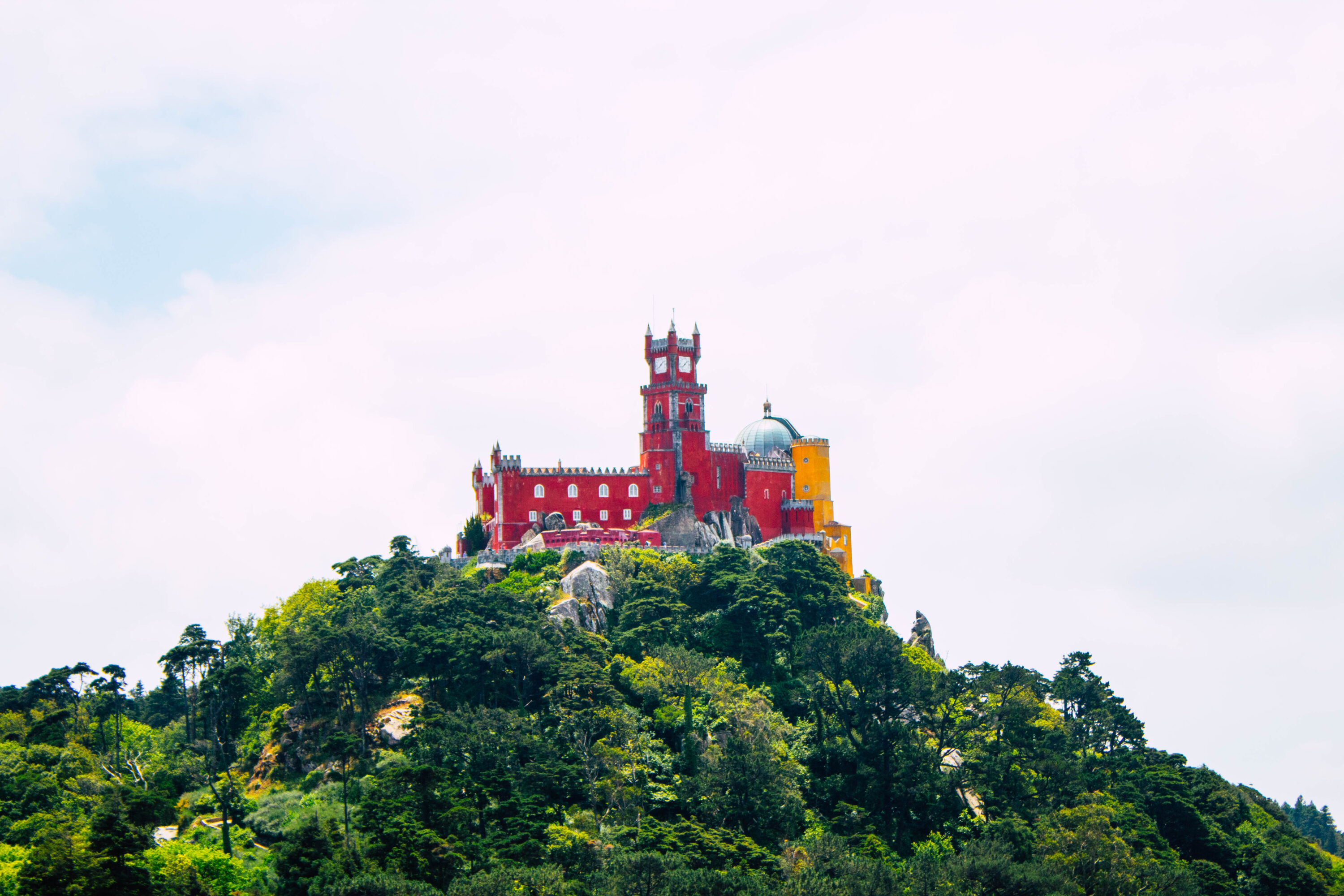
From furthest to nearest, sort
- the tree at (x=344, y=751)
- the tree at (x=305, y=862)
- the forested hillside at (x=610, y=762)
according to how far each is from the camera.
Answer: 1. the tree at (x=344, y=751)
2. the forested hillside at (x=610, y=762)
3. the tree at (x=305, y=862)

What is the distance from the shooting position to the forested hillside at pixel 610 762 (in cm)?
6556

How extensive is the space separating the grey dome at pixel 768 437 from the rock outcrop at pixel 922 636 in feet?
55.7

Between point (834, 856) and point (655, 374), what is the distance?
48.9m

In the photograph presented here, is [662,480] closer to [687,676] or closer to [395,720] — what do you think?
[687,676]

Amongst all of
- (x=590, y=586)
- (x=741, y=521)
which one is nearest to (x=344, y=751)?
(x=590, y=586)

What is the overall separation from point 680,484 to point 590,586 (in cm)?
1613

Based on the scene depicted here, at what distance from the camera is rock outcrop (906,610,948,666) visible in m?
108

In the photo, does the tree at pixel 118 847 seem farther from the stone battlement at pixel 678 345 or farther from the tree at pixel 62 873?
the stone battlement at pixel 678 345

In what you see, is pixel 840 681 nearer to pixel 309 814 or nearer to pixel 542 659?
pixel 542 659

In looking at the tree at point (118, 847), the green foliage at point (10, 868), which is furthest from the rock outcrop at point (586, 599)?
the green foliage at point (10, 868)

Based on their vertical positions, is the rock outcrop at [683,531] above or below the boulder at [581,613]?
above

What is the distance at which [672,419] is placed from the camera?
108m

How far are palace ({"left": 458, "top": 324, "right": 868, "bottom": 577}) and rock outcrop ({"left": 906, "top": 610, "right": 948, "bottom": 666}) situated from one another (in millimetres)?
5085

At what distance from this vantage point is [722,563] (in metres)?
96.5
